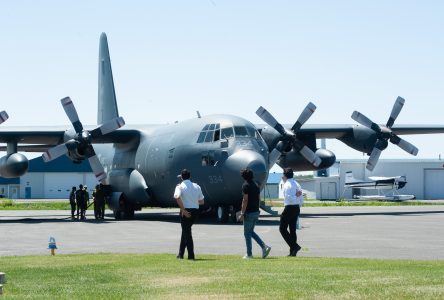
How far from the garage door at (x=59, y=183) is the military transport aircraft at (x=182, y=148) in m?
60.3

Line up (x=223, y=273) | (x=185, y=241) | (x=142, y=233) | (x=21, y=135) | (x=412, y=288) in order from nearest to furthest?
(x=412, y=288) < (x=223, y=273) < (x=185, y=241) < (x=142, y=233) < (x=21, y=135)

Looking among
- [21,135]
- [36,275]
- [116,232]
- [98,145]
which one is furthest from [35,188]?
[36,275]

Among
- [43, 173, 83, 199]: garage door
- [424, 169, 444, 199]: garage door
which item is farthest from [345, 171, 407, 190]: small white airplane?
[43, 173, 83, 199]: garage door

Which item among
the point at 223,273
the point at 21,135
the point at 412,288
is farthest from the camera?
the point at 21,135

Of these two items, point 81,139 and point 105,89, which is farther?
point 105,89

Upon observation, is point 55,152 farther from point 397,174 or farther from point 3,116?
point 397,174

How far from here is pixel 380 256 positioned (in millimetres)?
17438

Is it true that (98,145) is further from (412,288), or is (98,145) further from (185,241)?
(412,288)

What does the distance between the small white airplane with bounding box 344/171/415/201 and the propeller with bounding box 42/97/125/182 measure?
45.6 m

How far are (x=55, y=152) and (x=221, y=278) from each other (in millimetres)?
25601

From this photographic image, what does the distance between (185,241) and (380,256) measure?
4448 mm

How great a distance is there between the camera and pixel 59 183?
10769 cm

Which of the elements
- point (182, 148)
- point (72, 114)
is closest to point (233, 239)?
point (182, 148)

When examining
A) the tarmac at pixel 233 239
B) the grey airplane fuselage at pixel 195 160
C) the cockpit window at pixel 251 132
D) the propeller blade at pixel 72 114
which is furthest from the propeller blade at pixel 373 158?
the propeller blade at pixel 72 114
